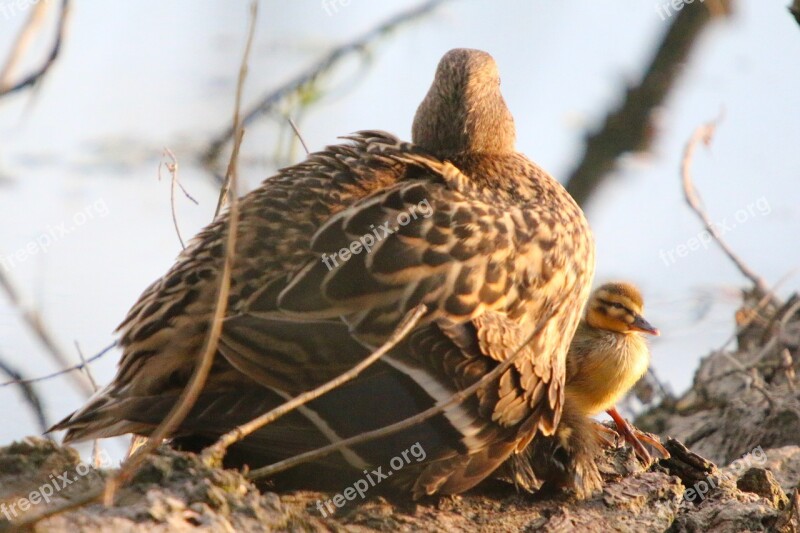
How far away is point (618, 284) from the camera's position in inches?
217

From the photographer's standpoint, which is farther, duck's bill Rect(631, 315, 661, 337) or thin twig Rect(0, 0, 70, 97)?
duck's bill Rect(631, 315, 661, 337)

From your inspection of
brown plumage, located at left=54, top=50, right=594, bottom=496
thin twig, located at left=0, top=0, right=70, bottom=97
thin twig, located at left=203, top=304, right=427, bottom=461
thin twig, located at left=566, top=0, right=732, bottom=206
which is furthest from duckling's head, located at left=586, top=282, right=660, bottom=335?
thin twig, located at left=0, top=0, right=70, bottom=97

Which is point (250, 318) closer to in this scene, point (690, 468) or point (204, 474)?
point (204, 474)

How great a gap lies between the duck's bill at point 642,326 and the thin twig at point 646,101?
2.51 feet

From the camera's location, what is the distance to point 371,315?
3.77 m

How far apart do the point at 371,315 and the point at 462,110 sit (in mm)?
1334

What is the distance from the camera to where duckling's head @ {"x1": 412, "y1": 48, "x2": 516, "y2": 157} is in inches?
190

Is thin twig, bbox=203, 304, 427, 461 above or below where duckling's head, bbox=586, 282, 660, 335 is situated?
above

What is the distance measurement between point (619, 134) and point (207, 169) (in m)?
2.02

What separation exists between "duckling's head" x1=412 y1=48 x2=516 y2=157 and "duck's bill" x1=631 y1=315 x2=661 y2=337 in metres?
0.99

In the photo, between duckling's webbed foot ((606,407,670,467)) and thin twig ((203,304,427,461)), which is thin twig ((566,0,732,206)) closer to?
duckling's webbed foot ((606,407,670,467))

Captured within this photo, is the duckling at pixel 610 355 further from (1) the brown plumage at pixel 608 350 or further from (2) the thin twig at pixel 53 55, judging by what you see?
(2) the thin twig at pixel 53 55

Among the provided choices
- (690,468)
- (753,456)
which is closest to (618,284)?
(753,456)

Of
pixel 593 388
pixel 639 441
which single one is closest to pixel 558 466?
pixel 639 441
